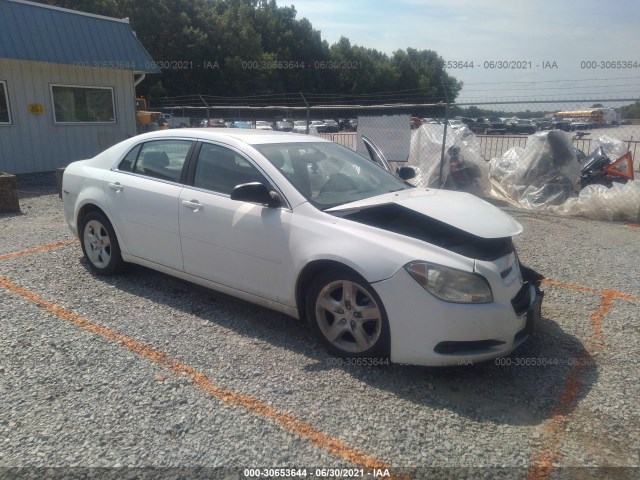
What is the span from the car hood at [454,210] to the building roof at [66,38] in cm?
1071

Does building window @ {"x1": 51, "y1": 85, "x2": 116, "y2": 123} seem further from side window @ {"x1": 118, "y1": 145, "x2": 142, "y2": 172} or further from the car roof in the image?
the car roof

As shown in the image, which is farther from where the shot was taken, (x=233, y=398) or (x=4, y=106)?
(x=4, y=106)

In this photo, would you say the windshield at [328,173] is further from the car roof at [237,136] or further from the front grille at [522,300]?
the front grille at [522,300]

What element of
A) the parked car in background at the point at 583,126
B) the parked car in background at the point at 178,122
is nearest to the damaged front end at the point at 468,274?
the parked car in background at the point at 583,126

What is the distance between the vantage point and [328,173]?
4.23 metres

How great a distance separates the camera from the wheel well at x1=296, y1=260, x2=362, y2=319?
3437 mm

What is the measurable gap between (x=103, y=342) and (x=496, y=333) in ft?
9.21

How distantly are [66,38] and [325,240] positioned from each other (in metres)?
11.9

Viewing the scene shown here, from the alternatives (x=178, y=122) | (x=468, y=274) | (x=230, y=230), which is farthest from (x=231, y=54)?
(x=468, y=274)

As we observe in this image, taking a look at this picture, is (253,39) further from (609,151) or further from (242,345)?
(242,345)

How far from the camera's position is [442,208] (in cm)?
373

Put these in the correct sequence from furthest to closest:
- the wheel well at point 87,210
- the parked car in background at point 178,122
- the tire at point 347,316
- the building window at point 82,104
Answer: the parked car in background at point 178,122, the building window at point 82,104, the wheel well at point 87,210, the tire at point 347,316

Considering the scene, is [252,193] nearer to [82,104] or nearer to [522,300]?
[522,300]

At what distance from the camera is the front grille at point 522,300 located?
Result: 336cm
